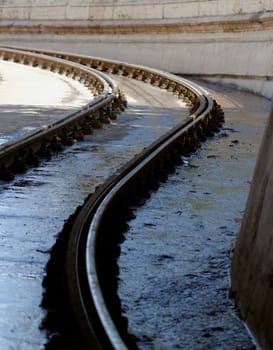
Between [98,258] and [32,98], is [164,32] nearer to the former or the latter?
[32,98]

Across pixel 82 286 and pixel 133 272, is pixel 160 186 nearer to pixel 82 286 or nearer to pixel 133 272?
pixel 133 272

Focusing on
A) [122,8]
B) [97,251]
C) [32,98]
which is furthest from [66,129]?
[122,8]

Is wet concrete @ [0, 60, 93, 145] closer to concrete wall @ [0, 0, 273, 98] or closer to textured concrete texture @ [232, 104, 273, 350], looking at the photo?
concrete wall @ [0, 0, 273, 98]

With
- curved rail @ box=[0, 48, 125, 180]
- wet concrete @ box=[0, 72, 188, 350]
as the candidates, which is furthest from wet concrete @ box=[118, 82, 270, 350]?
curved rail @ box=[0, 48, 125, 180]

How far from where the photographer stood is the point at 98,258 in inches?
222

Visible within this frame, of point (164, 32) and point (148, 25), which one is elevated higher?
point (148, 25)

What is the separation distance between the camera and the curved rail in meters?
9.31

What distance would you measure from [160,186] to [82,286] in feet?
14.0

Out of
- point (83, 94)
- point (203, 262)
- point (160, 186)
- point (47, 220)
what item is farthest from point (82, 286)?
point (83, 94)

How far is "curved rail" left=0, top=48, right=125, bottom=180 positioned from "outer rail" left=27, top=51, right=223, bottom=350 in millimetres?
1314

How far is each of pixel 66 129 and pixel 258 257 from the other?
769 centimetres

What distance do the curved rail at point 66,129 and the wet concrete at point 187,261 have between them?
1661 mm

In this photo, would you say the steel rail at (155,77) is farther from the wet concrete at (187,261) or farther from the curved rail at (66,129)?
the wet concrete at (187,261)

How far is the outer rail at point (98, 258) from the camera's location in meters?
4.20
